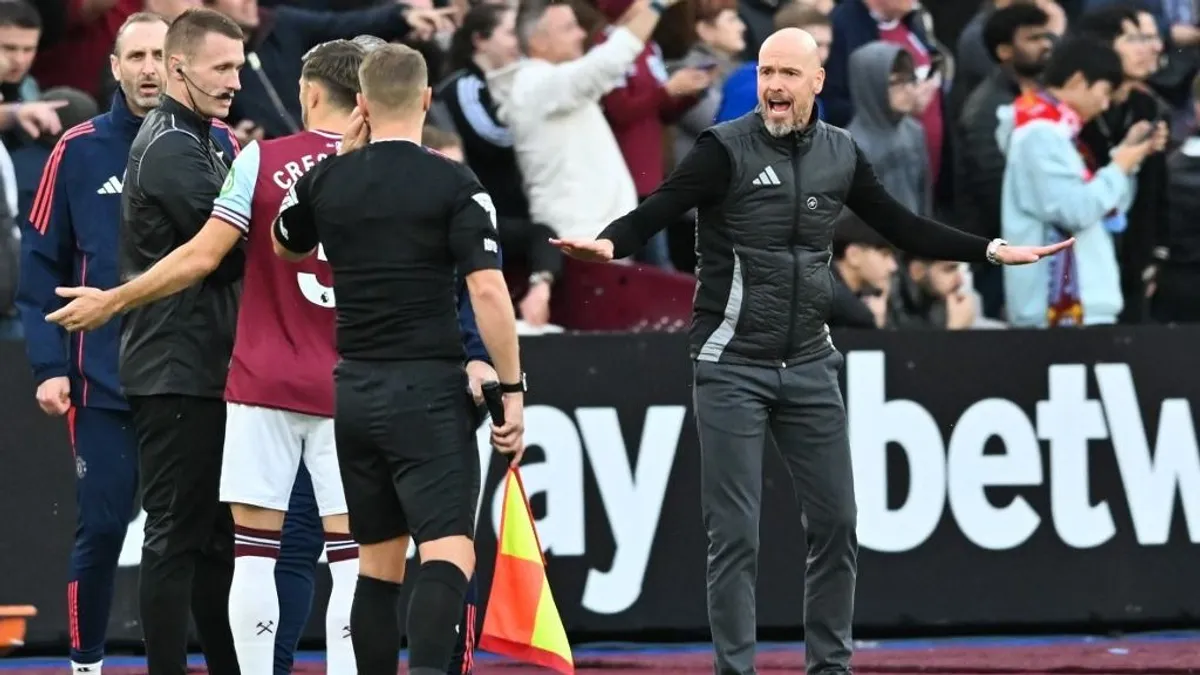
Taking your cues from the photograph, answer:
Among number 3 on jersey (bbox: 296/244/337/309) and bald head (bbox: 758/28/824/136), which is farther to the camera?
bald head (bbox: 758/28/824/136)

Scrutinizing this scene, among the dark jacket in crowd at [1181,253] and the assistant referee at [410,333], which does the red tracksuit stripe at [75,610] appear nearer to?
the assistant referee at [410,333]

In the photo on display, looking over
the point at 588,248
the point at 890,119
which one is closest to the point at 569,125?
the point at 890,119

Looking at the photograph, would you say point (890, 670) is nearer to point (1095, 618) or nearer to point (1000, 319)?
point (1095, 618)

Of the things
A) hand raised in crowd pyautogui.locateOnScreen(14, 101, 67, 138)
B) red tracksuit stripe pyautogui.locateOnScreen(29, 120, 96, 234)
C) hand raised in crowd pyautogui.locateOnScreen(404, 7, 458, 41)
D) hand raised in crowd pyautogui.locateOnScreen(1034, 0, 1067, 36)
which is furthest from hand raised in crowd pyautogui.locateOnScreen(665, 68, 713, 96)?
red tracksuit stripe pyautogui.locateOnScreen(29, 120, 96, 234)

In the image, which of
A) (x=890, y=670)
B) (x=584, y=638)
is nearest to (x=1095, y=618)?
(x=890, y=670)

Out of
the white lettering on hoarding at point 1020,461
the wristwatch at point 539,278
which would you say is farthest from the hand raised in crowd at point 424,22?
the white lettering on hoarding at point 1020,461

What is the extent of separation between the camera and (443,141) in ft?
30.7

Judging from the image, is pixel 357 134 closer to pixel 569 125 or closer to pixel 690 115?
pixel 569 125

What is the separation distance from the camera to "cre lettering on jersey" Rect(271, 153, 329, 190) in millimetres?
6977

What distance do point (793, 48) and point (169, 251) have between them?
2013mm

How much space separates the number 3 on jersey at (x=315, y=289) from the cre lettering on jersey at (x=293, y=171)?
220 millimetres

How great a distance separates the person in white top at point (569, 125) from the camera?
10.4m

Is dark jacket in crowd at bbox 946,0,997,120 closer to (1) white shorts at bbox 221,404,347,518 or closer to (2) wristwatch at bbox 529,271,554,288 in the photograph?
(2) wristwatch at bbox 529,271,554,288

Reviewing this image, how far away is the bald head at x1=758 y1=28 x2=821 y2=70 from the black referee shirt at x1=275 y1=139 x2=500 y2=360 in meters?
1.30
